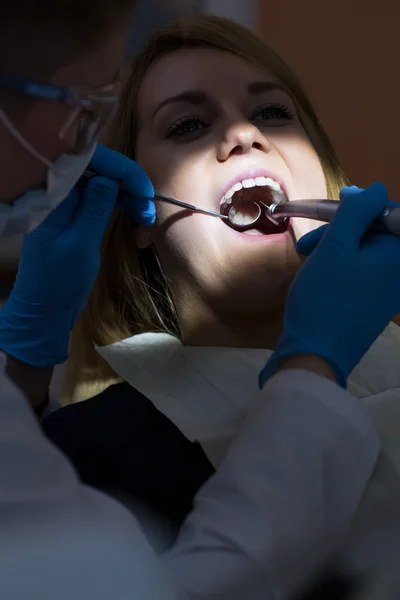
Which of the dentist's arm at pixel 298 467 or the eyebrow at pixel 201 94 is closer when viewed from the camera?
the dentist's arm at pixel 298 467

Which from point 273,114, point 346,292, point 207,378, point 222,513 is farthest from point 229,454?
point 273,114

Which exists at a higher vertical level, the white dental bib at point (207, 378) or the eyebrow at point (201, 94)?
the eyebrow at point (201, 94)

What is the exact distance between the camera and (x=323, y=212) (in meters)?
0.93

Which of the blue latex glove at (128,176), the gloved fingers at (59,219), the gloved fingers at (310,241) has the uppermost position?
the gloved fingers at (310,241)

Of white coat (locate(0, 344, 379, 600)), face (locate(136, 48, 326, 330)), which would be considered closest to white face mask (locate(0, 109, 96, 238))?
white coat (locate(0, 344, 379, 600))

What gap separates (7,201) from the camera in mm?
609

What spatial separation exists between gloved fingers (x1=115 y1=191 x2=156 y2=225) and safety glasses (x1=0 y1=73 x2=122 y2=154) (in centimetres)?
37

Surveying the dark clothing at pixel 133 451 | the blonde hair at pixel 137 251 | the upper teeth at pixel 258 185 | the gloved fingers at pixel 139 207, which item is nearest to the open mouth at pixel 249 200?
the upper teeth at pixel 258 185

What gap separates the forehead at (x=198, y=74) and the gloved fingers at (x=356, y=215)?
0.39 m

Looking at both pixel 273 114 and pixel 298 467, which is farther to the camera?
pixel 273 114

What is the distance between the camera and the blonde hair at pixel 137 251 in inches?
46.1

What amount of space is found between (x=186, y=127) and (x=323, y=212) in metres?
0.33

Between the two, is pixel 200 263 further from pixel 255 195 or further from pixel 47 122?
pixel 47 122

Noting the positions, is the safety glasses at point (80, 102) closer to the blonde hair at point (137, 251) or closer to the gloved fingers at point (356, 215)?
the gloved fingers at point (356, 215)
